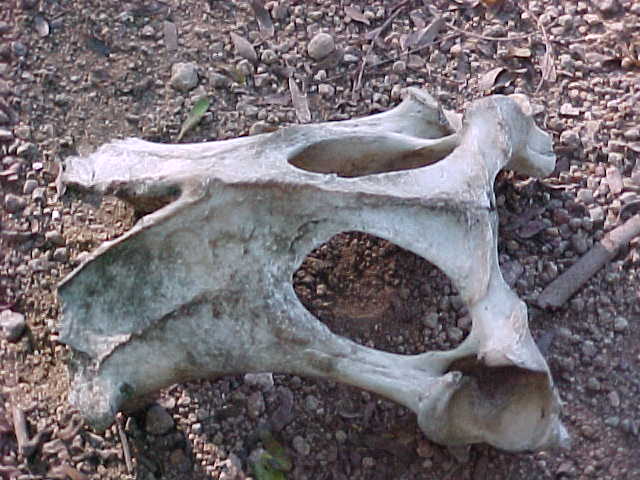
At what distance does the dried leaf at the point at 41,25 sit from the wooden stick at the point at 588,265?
1693mm

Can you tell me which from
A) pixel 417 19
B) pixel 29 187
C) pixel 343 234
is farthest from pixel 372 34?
pixel 29 187

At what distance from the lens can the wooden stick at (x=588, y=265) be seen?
2613 millimetres

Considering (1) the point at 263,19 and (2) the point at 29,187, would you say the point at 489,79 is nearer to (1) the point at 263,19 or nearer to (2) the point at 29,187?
(1) the point at 263,19

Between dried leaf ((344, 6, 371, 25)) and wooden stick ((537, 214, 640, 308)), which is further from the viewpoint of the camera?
dried leaf ((344, 6, 371, 25))

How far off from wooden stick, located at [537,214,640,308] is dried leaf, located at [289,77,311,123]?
87 cm

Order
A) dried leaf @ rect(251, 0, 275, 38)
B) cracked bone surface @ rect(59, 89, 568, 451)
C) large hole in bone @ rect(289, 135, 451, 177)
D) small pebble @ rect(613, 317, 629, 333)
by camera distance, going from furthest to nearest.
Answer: dried leaf @ rect(251, 0, 275, 38) → small pebble @ rect(613, 317, 629, 333) → large hole in bone @ rect(289, 135, 451, 177) → cracked bone surface @ rect(59, 89, 568, 451)

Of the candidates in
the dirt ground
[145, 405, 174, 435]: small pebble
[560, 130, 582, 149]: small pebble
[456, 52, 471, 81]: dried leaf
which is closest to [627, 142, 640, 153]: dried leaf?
the dirt ground

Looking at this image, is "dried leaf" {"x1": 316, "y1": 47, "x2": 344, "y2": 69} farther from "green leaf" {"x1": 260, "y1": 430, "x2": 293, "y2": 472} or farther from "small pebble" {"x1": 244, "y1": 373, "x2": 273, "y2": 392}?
"green leaf" {"x1": 260, "y1": 430, "x2": 293, "y2": 472}

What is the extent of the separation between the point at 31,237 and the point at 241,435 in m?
0.82

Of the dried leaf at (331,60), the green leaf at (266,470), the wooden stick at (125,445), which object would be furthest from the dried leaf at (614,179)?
the wooden stick at (125,445)

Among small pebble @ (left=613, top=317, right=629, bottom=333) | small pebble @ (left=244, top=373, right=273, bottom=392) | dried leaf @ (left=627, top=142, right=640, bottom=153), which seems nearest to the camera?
small pebble @ (left=244, top=373, right=273, bottom=392)

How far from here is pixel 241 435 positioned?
243 cm

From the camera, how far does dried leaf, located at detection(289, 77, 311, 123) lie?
2.95 meters

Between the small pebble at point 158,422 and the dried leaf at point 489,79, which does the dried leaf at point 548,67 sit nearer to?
the dried leaf at point 489,79
